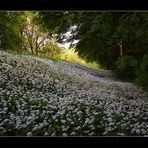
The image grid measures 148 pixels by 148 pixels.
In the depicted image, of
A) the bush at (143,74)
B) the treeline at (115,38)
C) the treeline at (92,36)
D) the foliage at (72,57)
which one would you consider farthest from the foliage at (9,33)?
the bush at (143,74)

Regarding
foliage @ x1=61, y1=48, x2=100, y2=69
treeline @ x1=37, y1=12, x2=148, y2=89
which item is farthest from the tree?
foliage @ x1=61, y1=48, x2=100, y2=69

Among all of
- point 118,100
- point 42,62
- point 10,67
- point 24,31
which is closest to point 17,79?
point 10,67

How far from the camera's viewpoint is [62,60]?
5551mm

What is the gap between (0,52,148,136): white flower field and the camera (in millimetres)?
5020

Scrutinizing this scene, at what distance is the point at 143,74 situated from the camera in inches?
251

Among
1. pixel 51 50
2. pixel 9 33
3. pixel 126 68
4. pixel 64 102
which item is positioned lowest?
pixel 64 102

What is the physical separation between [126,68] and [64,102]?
1.40 m

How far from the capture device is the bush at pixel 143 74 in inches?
247

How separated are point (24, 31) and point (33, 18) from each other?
0.83ft

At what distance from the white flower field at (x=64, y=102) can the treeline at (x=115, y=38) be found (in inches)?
10.8

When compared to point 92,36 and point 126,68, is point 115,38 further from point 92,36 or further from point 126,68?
point 126,68
